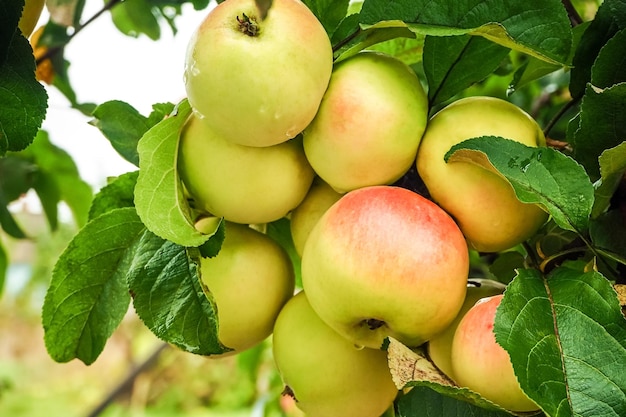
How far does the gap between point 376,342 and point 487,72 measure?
0.22m

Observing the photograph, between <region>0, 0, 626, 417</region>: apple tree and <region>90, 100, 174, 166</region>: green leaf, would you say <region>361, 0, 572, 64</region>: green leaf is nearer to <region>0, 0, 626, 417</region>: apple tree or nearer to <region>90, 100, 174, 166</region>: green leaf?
<region>0, 0, 626, 417</region>: apple tree

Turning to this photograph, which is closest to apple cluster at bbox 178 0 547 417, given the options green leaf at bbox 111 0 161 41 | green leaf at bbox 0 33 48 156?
green leaf at bbox 0 33 48 156

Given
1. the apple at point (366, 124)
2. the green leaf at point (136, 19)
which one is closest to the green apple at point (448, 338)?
the apple at point (366, 124)

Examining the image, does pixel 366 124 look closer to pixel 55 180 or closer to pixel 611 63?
pixel 611 63

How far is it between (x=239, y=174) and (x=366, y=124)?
0.10 m

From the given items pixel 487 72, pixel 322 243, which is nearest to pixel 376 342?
pixel 322 243

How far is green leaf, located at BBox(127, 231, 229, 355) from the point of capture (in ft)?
1.50

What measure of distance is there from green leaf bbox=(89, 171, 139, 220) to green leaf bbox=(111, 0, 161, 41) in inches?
12.8

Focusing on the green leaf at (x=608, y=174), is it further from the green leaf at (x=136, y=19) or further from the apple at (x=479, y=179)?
the green leaf at (x=136, y=19)

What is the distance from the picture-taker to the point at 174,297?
0.48 meters

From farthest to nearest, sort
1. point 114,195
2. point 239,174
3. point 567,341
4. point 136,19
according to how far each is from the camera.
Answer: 1. point 136,19
2. point 114,195
3. point 239,174
4. point 567,341

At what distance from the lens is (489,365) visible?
0.41 m

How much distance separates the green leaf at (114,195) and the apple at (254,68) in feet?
0.59

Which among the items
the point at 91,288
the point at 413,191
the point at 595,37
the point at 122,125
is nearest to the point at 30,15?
the point at 122,125
